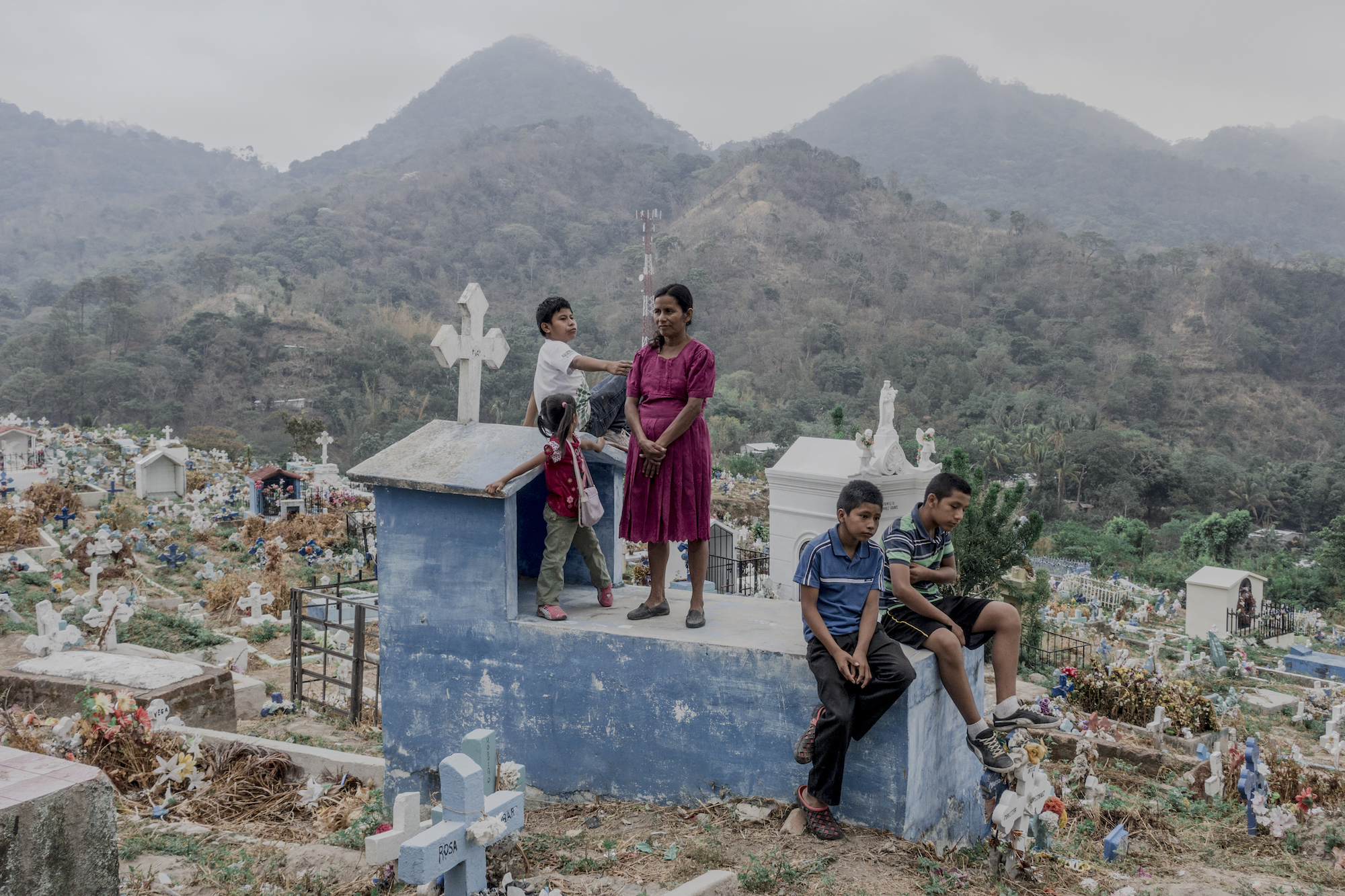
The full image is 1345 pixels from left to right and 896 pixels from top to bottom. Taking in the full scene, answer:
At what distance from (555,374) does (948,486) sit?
1.62m

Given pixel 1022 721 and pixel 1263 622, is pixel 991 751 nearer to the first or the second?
pixel 1022 721

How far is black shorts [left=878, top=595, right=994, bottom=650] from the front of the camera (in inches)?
127

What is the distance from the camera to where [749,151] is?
8206 cm

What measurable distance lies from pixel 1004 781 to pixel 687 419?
1671mm

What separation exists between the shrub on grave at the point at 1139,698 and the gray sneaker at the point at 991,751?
545 centimetres

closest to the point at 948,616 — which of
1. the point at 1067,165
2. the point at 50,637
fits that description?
the point at 50,637

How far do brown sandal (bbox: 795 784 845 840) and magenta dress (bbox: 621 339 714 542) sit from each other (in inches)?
42.5

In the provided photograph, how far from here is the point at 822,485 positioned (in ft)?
37.0

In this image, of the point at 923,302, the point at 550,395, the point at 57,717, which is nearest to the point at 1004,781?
the point at 550,395

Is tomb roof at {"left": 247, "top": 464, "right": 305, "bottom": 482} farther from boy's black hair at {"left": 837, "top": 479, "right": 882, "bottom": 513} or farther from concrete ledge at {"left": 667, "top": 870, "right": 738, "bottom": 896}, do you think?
concrete ledge at {"left": 667, "top": 870, "right": 738, "bottom": 896}

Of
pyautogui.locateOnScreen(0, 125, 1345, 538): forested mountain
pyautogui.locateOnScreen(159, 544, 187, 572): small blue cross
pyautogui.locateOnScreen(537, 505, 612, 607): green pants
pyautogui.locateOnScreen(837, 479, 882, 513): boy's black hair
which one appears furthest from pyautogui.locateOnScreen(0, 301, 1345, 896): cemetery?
pyautogui.locateOnScreen(0, 125, 1345, 538): forested mountain

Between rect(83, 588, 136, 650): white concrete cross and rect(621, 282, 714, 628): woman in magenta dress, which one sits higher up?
rect(621, 282, 714, 628): woman in magenta dress

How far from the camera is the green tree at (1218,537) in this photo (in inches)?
1001

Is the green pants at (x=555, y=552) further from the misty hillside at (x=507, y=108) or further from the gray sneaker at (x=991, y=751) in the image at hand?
the misty hillside at (x=507, y=108)
